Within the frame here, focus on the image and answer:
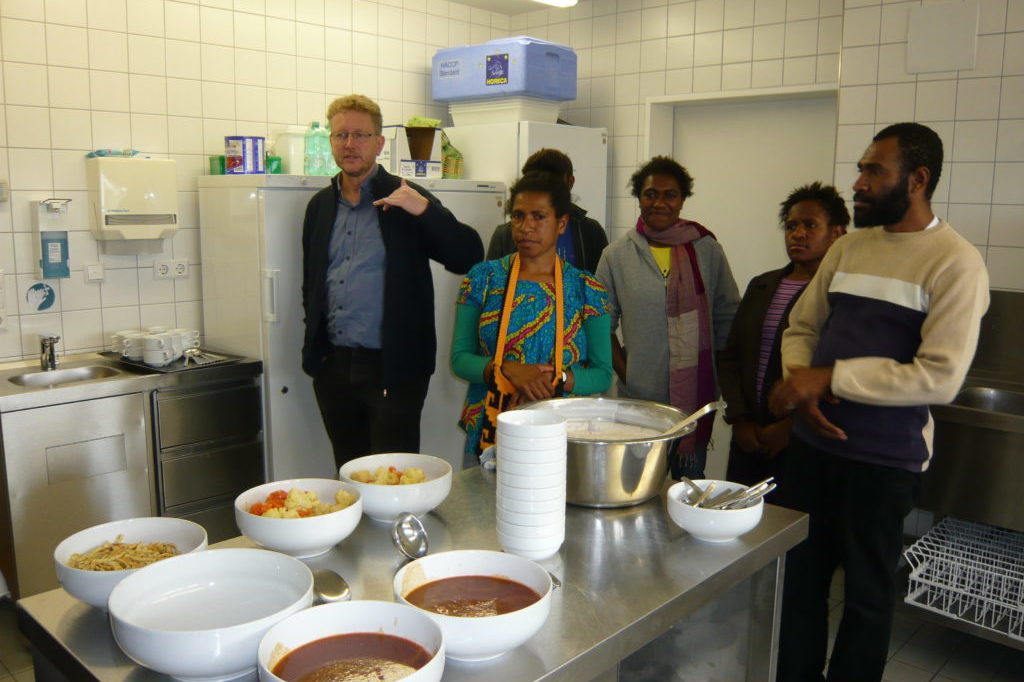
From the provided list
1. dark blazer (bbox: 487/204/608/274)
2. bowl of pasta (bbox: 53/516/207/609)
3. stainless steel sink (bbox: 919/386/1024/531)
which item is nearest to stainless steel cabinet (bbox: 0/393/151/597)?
dark blazer (bbox: 487/204/608/274)

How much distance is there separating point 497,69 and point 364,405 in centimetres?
197

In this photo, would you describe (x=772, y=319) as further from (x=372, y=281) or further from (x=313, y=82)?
(x=313, y=82)

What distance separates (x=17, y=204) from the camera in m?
3.04

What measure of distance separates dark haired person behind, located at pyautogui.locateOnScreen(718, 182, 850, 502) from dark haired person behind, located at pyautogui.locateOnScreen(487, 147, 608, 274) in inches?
29.2

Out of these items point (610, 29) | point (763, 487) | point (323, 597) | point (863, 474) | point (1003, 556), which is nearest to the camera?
point (323, 597)

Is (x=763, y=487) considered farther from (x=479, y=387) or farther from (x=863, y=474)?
(x=479, y=387)

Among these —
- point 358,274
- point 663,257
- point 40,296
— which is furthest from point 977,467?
point 40,296

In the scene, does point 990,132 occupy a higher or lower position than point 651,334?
higher

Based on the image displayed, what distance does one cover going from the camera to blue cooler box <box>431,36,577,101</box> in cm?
402

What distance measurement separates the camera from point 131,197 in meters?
3.17

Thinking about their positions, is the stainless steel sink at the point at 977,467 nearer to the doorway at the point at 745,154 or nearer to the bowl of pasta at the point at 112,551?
the doorway at the point at 745,154

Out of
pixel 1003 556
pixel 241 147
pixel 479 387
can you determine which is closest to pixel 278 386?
pixel 241 147

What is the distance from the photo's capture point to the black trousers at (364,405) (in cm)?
287

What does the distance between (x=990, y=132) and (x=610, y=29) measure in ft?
7.26
